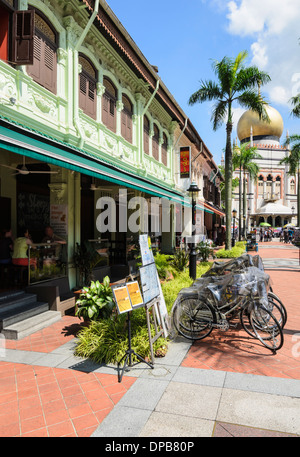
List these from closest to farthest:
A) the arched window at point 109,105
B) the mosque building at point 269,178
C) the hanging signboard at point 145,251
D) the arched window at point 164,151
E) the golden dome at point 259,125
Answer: the hanging signboard at point 145,251 < the arched window at point 109,105 < the arched window at point 164,151 < the golden dome at point 259,125 < the mosque building at point 269,178

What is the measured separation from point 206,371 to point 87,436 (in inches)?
79.0

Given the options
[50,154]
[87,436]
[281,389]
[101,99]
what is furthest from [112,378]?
[101,99]

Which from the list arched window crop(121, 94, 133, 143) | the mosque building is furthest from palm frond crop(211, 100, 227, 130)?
the mosque building

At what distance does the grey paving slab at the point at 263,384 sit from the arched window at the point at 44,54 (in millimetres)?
7107

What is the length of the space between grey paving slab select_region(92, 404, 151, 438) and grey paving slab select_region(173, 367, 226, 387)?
0.94 metres

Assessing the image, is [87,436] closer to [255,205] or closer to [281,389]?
[281,389]

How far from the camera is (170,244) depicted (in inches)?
735

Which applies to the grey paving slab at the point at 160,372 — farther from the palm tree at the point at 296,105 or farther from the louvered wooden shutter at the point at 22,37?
the palm tree at the point at 296,105

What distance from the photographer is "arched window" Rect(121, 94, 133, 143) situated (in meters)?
11.9

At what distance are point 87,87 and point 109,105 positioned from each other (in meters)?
1.51

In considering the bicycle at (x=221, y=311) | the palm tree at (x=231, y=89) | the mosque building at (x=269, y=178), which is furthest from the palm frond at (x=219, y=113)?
the mosque building at (x=269, y=178)

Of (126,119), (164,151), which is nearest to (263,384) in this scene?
(126,119)

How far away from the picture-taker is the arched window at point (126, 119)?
467 inches
